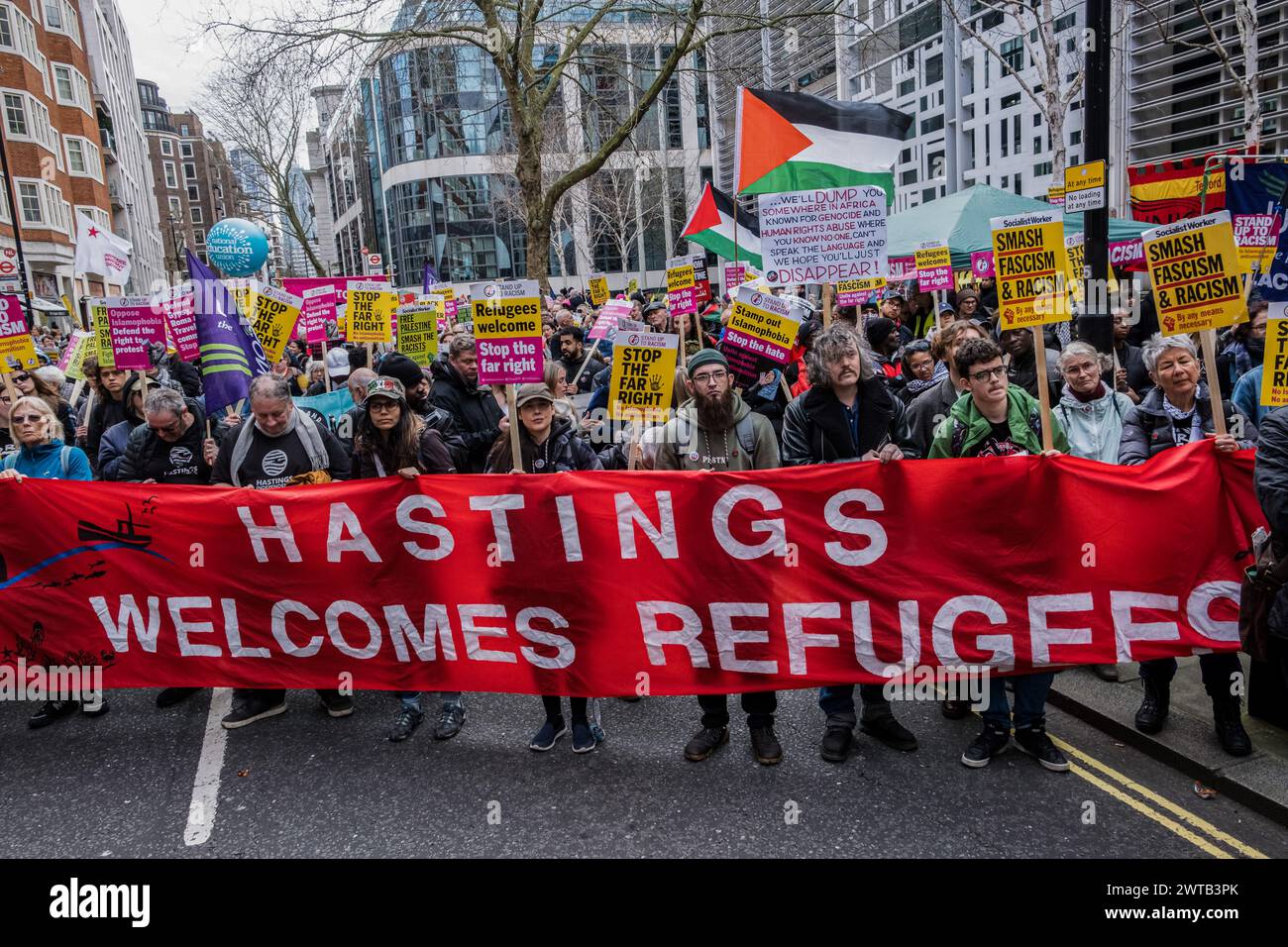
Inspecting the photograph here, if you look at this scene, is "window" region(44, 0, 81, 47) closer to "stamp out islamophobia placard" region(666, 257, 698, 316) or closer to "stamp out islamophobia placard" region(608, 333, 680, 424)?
"stamp out islamophobia placard" region(666, 257, 698, 316)

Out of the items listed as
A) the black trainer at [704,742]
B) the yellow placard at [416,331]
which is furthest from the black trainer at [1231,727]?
the yellow placard at [416,331]

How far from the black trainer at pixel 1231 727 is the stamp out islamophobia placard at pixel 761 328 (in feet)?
10.6

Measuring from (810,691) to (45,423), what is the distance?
4.91 meters

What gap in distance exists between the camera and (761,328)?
20.5ft

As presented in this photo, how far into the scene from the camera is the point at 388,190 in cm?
6462

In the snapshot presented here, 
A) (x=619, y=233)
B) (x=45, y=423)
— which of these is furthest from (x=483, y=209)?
(x=45, y=423)

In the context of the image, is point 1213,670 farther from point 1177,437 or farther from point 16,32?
point 16,32

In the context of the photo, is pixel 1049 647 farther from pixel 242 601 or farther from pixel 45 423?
pixel 45 423

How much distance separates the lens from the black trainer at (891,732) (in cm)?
451

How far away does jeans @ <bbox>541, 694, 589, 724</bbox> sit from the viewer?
15.6 feet

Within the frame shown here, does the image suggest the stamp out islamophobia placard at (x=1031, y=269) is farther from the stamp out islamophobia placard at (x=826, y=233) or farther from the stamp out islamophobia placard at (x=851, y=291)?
the stamp out islamophobia placard at (x=851, y=291)

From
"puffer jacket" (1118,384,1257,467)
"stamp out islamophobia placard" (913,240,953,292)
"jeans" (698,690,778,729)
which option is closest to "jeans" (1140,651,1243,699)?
"puffer jacket" (1118,384,1257,467)

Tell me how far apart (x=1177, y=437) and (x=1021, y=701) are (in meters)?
1.67

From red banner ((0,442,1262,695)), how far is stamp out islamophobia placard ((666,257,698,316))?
652 cm
